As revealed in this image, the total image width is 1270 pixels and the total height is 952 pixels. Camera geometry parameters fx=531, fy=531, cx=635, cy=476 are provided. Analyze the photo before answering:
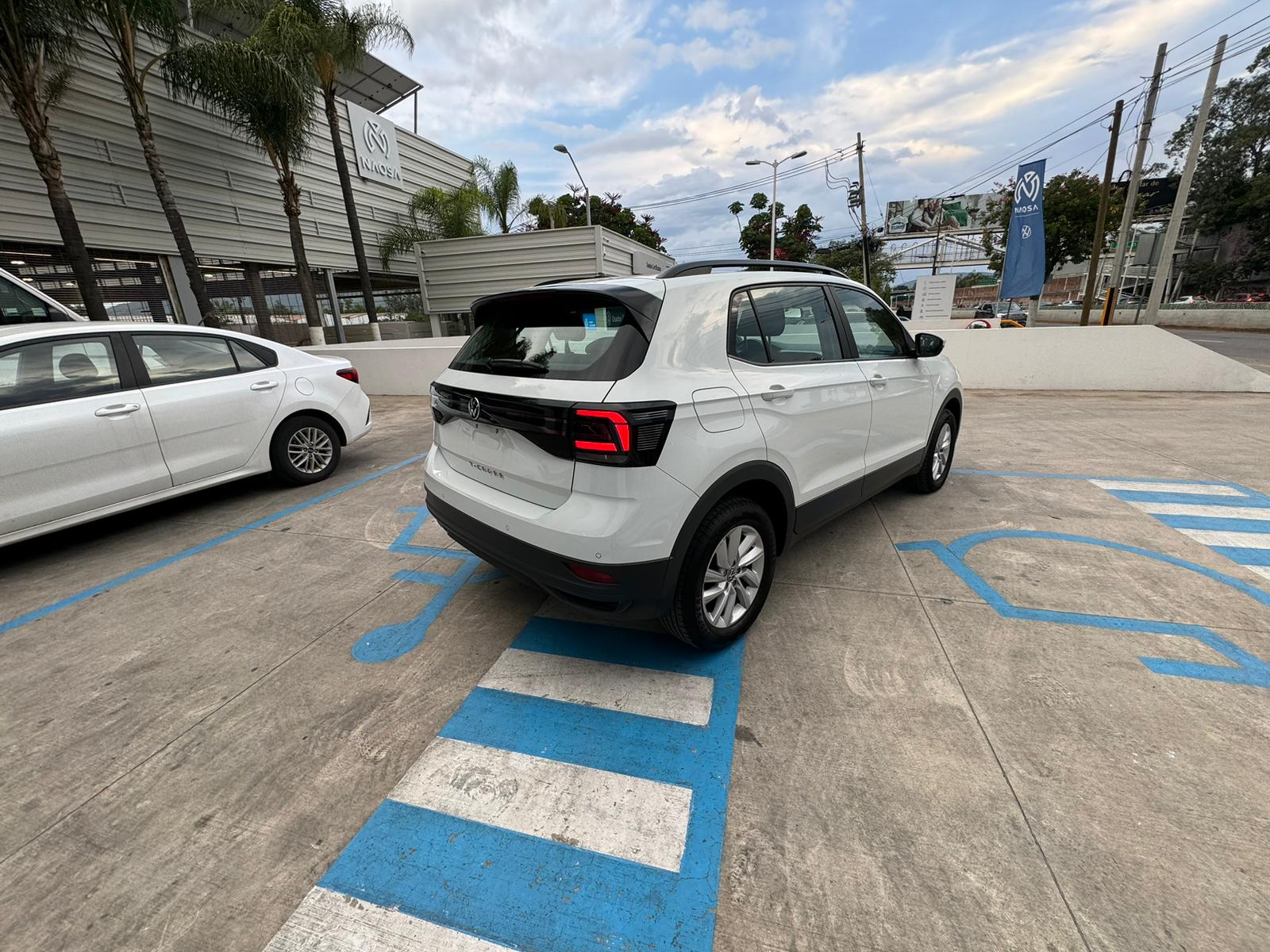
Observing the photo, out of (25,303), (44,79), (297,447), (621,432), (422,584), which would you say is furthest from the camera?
(44,79)

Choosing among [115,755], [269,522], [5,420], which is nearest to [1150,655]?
[115,755]

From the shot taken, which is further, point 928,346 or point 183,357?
point 183,357

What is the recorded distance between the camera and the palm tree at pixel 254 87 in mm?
9711

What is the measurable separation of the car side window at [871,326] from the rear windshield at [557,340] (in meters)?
1.76

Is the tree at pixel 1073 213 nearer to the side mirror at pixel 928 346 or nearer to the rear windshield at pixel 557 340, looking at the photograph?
the side mirror at pixel 928 346

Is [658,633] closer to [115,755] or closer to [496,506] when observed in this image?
[496,506]

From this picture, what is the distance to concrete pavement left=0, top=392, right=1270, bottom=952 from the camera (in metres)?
1.50

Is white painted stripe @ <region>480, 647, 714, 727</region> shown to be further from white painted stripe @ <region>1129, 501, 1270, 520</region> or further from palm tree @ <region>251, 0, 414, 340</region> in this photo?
palm tree @ <region>251, 0, 414, 340</region>

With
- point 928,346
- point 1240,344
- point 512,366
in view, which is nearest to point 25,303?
point 512,366

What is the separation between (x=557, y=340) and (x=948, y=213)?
6261 centimetres

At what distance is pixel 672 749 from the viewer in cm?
203

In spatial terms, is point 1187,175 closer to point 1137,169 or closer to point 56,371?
point 1137,169

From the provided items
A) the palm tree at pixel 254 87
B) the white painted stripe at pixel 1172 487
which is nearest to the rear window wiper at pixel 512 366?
the white painted stripe at pixel 1172 487

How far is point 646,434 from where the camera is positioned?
1.99m
